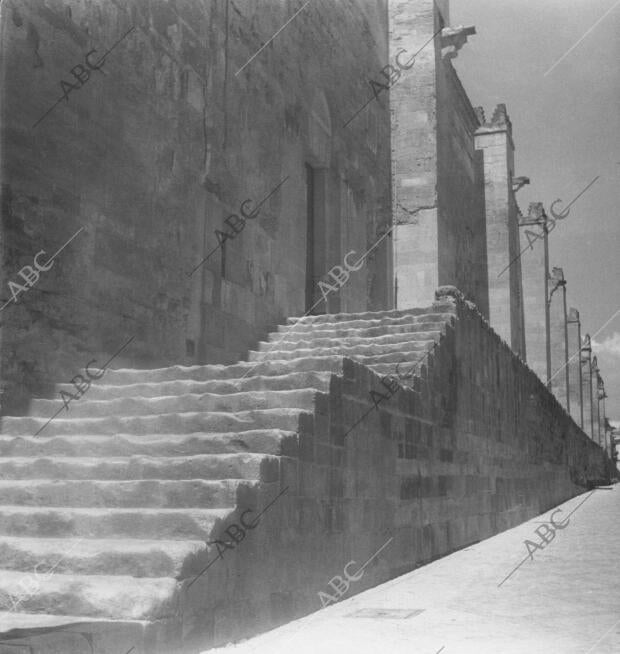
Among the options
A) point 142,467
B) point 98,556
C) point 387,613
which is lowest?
point 387,613

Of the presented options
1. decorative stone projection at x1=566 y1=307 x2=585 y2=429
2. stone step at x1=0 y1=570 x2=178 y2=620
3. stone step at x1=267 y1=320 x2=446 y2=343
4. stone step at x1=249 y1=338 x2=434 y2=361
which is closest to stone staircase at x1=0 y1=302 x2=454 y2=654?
stone step at x1=0 y1=570 x2=178 y2=620

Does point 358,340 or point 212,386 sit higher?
point 358,340

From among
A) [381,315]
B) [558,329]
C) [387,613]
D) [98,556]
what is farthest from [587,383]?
[98,556]

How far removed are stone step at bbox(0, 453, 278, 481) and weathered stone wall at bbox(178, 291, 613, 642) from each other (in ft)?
0.50

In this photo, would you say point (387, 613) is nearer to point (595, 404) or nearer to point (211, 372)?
point (211, 372)

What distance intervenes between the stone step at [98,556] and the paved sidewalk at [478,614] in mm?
486

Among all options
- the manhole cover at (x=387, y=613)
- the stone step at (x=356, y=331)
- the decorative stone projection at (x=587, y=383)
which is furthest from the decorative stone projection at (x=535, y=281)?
the manhole cover at (x=387, y=613)

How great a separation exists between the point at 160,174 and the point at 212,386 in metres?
3.63

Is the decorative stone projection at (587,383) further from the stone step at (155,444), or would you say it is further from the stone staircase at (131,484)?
the stone step at (155,444)

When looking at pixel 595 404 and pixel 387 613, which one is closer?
pixel 387 613

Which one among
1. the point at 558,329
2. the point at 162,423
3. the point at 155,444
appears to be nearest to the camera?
the point at 155,444

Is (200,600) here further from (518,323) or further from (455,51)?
(518,323)

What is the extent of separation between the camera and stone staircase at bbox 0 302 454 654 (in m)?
4.21

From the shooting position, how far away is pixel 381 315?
456 inches
